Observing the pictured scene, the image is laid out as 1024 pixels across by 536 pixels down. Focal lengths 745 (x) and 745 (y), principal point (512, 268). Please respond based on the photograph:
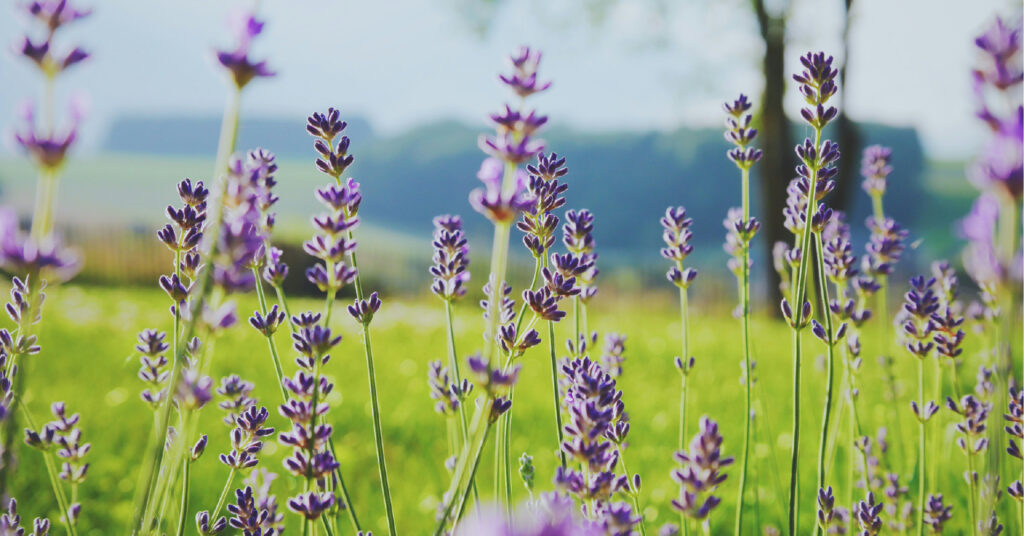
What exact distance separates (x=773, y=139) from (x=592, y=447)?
11081 mm

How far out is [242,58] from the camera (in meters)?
0.83

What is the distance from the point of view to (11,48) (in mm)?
799

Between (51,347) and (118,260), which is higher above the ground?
(118,260)

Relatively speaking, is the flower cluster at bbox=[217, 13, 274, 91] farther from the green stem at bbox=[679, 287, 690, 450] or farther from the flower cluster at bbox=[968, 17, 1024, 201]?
the green stem at bbox=[679, 287, 690, 450]

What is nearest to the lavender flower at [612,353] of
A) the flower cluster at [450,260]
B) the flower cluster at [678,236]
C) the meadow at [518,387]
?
the meadow at [518,387]

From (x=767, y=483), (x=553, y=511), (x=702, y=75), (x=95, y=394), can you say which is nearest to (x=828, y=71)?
(x=553, y=511)

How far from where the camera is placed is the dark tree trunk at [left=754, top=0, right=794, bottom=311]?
36.7 feet

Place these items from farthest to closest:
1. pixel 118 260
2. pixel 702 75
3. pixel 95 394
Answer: pixel 118 260 → pixel 702 75 → pixel 95 394

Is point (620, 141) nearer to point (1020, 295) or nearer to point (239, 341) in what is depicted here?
point (239, 341)

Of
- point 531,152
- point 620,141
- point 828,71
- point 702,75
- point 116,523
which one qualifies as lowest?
point 116,523

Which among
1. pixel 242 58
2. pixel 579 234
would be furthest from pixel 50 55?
pixel 579 234

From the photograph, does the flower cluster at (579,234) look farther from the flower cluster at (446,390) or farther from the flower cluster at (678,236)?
the flower cluster at (446,390)

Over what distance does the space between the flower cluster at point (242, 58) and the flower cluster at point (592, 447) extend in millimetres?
581

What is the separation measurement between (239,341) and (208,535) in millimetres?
→ 5633
